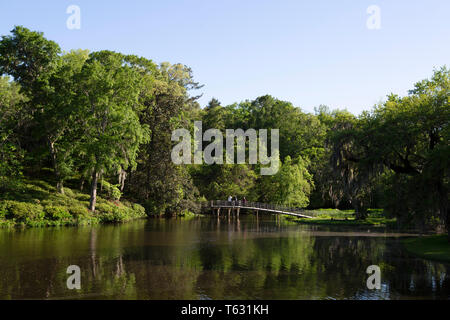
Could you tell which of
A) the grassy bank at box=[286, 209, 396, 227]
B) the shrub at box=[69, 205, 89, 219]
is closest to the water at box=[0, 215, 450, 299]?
the shrub at box=[69, 205, 89, 219]

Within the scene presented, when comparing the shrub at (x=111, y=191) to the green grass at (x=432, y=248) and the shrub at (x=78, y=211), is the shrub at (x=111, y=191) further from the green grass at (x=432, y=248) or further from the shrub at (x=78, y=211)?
the green grass at (x=432, y=248)

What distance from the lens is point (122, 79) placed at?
3809cm

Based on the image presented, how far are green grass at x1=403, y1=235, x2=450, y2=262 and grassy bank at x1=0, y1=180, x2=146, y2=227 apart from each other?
2553 cm

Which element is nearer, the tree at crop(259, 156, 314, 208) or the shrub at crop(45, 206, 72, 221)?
the shrub at crop(45, 206, 72, 221)

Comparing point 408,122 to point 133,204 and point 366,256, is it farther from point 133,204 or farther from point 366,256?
point 133,204

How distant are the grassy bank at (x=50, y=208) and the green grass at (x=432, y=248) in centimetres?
2553

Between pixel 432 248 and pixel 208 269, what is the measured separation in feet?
40.4

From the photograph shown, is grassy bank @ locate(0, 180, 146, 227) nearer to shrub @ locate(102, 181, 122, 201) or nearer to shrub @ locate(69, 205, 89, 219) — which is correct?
shrub @ locate(69, 205, 89, 219)

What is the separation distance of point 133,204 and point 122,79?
1403 cm

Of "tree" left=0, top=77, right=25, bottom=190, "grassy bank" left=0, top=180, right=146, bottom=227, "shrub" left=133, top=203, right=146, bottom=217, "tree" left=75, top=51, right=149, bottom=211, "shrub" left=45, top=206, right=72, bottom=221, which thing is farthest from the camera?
"shrub" left=133, top=203, right=146, bottom=217

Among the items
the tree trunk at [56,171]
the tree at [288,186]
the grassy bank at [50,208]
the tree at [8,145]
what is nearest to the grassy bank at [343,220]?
the tree at [288,186]

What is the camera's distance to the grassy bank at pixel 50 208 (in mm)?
31031

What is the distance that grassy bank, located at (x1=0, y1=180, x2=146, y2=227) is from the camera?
31031 mm
